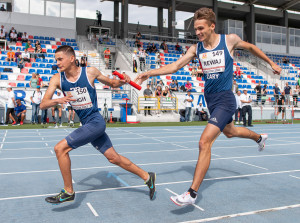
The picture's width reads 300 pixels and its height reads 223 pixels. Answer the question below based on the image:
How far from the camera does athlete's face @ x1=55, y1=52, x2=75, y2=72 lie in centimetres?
392

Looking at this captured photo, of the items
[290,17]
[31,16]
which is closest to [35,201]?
[31,16]

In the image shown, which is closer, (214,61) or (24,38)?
(214,61)

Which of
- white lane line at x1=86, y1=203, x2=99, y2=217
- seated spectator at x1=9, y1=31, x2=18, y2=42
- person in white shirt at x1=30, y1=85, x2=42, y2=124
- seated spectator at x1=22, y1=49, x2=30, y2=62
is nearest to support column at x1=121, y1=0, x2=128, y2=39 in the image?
seated spectator at x1=9, y1=31, x2=18, y2=42

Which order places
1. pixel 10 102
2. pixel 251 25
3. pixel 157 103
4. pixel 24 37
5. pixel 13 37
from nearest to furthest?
pixel 10 102, pixel 157 103, pixel 13 37, pixel 24 37, pixel 251 25

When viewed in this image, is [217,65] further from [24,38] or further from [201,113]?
[24,38]

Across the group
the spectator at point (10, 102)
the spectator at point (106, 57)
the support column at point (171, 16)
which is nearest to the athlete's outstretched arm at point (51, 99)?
the spectator at point (10, 102)

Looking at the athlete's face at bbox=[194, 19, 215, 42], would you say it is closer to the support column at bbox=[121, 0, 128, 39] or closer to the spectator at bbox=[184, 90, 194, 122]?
the spectator at bbox=[184, 90, 194, 122]

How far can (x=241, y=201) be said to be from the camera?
4031 mm

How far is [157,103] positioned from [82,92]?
54.3ft

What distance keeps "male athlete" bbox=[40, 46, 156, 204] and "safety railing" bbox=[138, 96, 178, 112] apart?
1544cm

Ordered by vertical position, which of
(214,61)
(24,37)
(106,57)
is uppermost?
(24,37)

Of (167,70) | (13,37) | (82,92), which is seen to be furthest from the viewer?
(13,37)

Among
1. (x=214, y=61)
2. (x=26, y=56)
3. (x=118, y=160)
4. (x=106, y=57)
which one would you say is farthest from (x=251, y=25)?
(x=118, y=160)

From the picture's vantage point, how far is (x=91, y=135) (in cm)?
392
